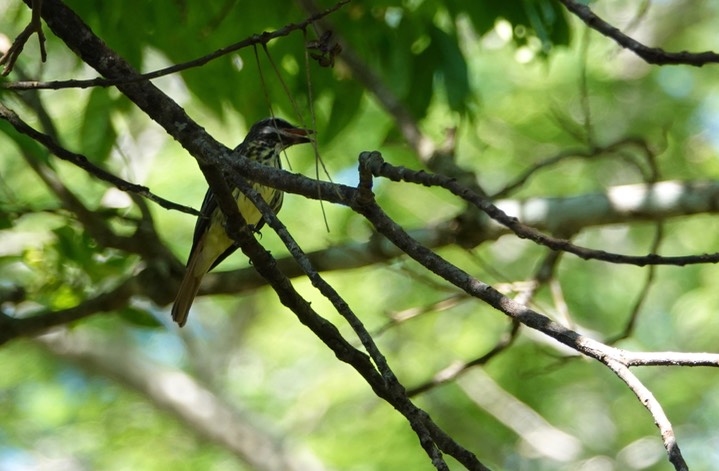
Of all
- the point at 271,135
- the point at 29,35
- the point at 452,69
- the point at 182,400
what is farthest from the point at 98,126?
the point at 182,400

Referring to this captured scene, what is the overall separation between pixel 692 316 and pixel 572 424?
2.10 meters

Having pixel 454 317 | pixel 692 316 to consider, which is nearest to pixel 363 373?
pixel 692 316

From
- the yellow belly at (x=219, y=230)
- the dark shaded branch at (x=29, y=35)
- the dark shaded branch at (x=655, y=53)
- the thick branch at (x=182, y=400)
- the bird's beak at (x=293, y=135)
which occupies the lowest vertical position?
the dark shaded branch at (x=29, y=35)

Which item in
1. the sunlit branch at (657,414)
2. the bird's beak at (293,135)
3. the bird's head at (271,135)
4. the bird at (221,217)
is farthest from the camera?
the bird's head at (271,135)

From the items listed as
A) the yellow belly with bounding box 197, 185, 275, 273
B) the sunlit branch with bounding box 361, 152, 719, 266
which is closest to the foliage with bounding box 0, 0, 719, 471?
the yellow belly with bounding box 197, 185, 275, 273

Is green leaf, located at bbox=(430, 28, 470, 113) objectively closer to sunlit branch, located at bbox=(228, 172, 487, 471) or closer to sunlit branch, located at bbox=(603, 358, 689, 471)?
sunlit branch, located at bbox=(228, 172, 487, 471)

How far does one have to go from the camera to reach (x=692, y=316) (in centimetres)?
843

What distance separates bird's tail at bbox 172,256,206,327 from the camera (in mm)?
4906

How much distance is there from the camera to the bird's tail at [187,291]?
4.91 metres

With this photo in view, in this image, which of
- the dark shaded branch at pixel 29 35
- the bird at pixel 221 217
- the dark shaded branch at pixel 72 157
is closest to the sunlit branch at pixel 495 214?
the dark shaded branch at pixel 72 157

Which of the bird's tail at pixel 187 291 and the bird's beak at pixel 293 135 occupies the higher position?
the bird's beak at pixel 293 135

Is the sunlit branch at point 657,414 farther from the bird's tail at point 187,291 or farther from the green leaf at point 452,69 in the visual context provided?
the bird's tail at point 187,291

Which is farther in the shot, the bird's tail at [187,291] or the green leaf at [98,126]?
the bird's tail at [187,291]

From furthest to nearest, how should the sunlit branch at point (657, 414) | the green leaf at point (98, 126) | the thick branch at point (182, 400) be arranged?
the thick branch at point (182, 400) → the green leaf at point (98, 126) → the sunlit branch at point (657, 414)
